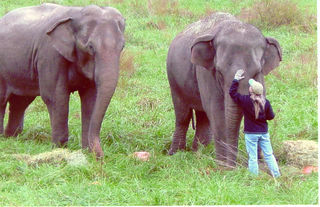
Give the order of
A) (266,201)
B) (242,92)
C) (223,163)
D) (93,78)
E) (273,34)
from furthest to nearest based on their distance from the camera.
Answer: (273,34)
(93,78)
(223,163)
(242,92)
(266,201)

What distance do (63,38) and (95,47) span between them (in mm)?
436

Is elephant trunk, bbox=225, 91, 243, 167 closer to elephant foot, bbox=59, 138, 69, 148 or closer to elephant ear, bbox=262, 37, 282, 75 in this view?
elephant ear, bbox=262, 37, 282, 75

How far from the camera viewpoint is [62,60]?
6.69 metres

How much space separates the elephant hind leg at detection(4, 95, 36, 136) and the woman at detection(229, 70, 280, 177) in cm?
311

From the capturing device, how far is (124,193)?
5227 millimetres

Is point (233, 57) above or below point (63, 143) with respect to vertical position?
above

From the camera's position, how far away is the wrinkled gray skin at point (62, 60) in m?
6.33

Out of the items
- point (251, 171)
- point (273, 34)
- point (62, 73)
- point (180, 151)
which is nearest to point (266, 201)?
point (251, 171)

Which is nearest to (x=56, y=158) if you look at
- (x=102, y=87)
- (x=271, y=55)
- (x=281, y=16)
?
(x=102, y=87)

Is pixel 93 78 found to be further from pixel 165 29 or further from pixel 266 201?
pixel 165 29

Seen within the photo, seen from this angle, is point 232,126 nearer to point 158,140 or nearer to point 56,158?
point 56,158

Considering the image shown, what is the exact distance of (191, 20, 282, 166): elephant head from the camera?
5.66 m

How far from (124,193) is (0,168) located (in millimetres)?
1242

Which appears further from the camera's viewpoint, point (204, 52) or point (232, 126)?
point (204, 52)
